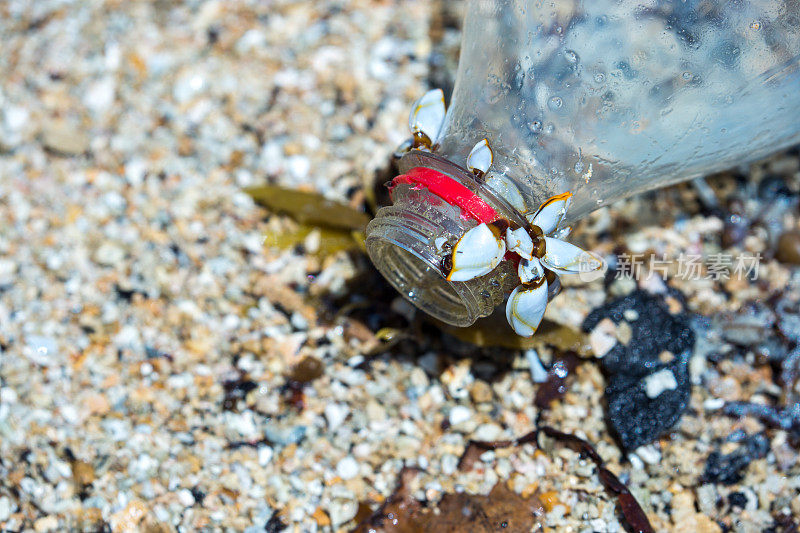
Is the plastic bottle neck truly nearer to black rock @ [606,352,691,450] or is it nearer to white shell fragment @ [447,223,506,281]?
white shell fragment @ [447,223,506,281]

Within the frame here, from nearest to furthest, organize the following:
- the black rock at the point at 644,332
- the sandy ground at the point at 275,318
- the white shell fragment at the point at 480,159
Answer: the white shell fragment at the point at 480,159
the sandy ground at the point at 275,318
the black rock at the point at 644,332

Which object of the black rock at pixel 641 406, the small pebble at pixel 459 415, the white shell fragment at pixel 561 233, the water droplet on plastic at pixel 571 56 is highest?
the water droplet on plastic at pixel 571 56

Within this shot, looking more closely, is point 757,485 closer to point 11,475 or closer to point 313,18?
point 11,475

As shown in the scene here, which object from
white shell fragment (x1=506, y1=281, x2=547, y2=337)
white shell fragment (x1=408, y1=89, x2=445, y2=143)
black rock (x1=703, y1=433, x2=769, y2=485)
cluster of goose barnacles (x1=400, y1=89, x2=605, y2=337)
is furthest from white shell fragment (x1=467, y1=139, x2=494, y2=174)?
black rock (x1=703, y1=433, x2=769, y2=485)

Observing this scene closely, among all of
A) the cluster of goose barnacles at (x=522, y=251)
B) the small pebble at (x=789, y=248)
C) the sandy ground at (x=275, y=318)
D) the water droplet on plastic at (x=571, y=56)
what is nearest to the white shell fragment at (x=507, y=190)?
the cluster of goose barnacles at (x=522, y=251)

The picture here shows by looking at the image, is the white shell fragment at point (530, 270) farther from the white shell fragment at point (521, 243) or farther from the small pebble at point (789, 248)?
the small pebble at point (789, 248)
